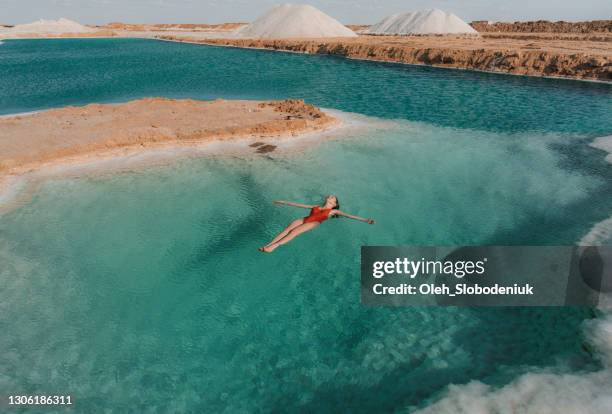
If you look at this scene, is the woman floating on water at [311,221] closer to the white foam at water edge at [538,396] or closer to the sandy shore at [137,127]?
the white foam at water edge at [538,396]

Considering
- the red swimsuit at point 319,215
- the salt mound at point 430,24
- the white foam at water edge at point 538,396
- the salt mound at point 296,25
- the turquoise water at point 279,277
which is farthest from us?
the salt mound at point 430,24

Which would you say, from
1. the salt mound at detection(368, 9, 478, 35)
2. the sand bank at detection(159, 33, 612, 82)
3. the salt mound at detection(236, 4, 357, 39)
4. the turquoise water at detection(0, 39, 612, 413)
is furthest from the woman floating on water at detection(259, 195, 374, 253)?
the salt mound at detection(368, 9, 478, 35)

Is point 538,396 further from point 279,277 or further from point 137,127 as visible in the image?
point 137,127

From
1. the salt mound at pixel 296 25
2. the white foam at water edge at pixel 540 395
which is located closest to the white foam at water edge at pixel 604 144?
the white foam at water edge at pixel 540 395

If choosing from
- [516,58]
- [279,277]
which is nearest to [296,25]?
[516,58]

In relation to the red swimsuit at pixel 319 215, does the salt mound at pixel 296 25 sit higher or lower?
higher

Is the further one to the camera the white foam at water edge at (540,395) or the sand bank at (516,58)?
the sand bank at (516,58)

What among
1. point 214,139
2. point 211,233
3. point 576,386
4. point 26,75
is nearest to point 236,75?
point 26,75

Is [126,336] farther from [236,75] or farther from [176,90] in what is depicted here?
[236,75]

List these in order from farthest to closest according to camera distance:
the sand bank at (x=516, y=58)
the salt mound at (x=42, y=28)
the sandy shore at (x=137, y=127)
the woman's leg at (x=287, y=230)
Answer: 1. the salt mound at (x=42, y=28)
2. the sand bank at (x=516, y=58)
3. the sandy shore at (x=137, y=127)
4. the woman's leg at (x=287, y=230)
